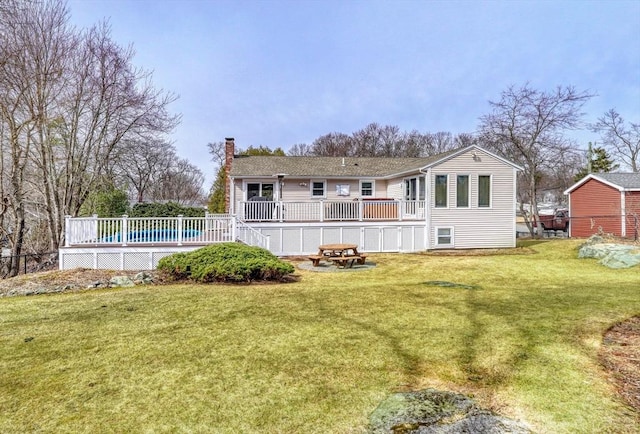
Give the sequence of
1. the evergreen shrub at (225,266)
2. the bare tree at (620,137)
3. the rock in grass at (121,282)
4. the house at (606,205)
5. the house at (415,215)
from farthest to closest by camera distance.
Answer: the bare tree at (620,137) → the house at (606,205) → the house at (415,215) → the evergreen shrub at (225,266) → the rock in grass at (121,282)

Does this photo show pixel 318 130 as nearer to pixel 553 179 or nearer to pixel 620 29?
pixel 553 179

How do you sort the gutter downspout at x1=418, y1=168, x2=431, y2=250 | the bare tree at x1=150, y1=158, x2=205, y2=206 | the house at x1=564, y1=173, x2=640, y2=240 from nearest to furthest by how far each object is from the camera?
the gutter downspout at x1=418, y1=168, x2=431, y2=250 → the house at x1=564, y1=173, x2=640, y2=240 → the bare tree at x1=150, y1=158, x2=205, y2=206

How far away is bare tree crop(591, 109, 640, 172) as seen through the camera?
3366 cm

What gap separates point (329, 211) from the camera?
14.5 m

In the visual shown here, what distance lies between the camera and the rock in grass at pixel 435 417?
2.62 m

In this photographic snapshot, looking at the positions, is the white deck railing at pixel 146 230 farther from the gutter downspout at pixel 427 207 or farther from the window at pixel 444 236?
the window at pixel 444 236

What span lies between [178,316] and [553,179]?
45.1 meters

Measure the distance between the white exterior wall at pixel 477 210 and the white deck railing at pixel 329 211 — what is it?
40.9 inches

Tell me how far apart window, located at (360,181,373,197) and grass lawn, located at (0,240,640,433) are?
38.2 ft

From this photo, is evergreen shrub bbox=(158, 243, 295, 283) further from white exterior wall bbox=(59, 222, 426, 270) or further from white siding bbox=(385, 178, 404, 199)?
white siding bbox=(385, 178, 404, 199)

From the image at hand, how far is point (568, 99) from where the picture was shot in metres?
20.2

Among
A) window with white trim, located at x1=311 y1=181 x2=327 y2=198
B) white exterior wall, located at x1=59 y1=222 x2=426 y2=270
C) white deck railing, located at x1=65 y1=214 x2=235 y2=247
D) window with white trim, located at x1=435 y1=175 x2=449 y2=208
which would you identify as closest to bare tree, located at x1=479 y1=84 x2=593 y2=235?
window with white trim, located at x1=435 y1=175 x2=449 y2=208

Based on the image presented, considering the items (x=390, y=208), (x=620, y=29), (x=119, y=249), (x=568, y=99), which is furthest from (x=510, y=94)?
(x=119, y=249)

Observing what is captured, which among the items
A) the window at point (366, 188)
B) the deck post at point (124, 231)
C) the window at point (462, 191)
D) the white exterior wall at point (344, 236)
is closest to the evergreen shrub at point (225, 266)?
the deck post at point (124, 231)
